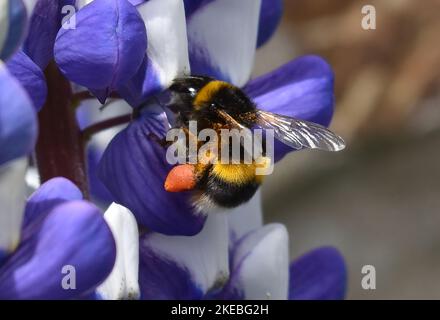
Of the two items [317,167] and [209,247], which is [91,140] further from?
[317,167]

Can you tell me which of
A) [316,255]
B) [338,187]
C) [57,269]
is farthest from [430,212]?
[57,269]

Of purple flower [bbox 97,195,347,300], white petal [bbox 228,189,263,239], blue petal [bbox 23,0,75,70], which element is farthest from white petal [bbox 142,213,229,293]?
blue petal [bbox 23,0,75,70]

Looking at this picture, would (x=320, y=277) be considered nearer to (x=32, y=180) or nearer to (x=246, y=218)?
(x=246, y=218)

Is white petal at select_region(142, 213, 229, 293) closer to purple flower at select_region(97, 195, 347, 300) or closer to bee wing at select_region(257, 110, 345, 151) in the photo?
purple flower at select_region(97, 195, 347, 300)

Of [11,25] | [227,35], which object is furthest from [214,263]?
[11,25]

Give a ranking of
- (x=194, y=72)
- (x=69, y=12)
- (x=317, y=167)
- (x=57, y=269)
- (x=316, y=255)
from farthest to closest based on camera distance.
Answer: (x=317, y=167) → (x=316, y=255) → (x=194, y=72) → (x=69, y=12) → (x=57, y=269)

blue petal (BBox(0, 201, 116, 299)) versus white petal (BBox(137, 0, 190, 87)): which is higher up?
white petal (BBox(137, 0, 190, 87))
